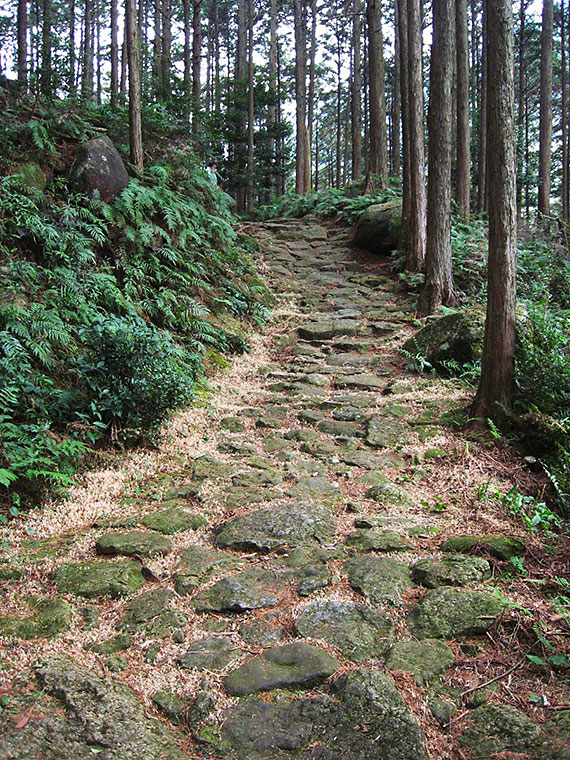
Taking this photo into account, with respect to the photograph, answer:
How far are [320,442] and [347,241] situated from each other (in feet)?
35.5

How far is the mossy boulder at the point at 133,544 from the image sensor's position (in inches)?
138

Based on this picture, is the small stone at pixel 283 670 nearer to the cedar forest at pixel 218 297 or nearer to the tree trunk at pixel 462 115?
the cedar forest at pixel 218 297

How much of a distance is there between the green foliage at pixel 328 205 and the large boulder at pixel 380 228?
1.32 m

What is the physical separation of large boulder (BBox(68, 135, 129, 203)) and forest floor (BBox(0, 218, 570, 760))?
167 inches

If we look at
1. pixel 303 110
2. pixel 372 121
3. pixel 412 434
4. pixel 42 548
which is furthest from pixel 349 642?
pixel 303 110

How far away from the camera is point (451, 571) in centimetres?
330

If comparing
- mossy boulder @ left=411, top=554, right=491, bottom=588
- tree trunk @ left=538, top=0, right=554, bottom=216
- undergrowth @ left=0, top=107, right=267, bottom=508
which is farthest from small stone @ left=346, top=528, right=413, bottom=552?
tree trunk @ left=538, top=0, right=554, bottom=216

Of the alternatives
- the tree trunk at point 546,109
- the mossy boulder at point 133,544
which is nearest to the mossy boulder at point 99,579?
the mossy boulder at point 133,544

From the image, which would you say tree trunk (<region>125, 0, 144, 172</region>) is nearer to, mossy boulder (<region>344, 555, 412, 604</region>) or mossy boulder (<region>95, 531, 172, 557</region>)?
mossy boulder (<region>95, 531, 172, 557</region>)

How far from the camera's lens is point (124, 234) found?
7.92 m

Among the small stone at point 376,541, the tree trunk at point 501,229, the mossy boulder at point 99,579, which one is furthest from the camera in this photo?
the tree trunk at point 501,229

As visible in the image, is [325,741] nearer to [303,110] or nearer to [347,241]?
[347,241]

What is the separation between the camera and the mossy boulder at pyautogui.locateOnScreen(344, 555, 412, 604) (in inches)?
123

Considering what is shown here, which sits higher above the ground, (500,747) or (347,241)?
(347,241)
